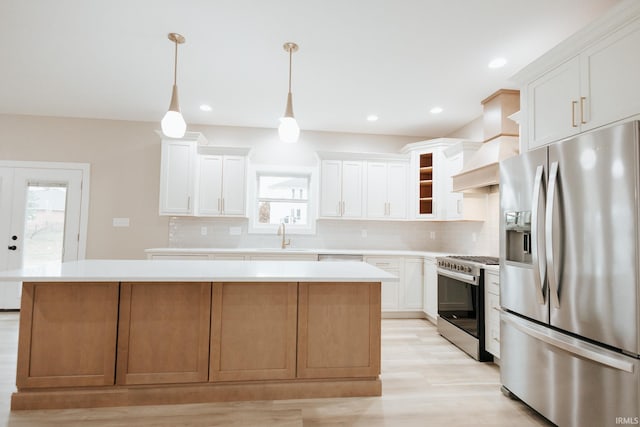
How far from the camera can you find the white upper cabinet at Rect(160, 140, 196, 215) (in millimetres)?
4383

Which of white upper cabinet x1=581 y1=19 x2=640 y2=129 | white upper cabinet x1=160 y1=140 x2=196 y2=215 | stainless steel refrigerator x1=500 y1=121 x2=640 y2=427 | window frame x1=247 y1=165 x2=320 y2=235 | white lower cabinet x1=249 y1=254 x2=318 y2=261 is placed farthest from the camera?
window frame x1=247 y1=165 x2=320 y2=235

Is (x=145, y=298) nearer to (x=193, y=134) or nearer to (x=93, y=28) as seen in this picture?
(x=93, y=28)

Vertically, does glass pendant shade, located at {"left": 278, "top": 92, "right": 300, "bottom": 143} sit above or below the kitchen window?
above

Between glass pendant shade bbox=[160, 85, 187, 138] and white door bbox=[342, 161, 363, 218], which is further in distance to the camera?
white door bbox=[342, 161, 363, 218]

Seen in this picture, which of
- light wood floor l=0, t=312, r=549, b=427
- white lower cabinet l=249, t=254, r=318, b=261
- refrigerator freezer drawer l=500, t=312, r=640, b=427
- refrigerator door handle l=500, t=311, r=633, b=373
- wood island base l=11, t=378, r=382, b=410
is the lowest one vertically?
light wood floor l=0, t=312, r=549, b=427

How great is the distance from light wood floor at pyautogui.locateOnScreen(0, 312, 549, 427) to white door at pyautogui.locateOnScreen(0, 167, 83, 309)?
2.18 m

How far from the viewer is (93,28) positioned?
2.58 m

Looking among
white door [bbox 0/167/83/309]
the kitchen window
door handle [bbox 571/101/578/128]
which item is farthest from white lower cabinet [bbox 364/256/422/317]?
white door [bbox 0/167/83/309]

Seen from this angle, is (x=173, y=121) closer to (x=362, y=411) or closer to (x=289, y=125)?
(x=289, y=125)

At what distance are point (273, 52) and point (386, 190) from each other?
2607 millimetres

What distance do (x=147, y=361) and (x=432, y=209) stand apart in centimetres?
382

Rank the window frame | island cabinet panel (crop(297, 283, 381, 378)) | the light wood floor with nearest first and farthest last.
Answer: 1. the light wood floor
2. island cabinet panel (crop(297, 283, 381, 378))
3. the window frame

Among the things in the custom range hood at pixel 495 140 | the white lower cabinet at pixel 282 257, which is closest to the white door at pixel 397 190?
the custom range hood at pixel 495 140

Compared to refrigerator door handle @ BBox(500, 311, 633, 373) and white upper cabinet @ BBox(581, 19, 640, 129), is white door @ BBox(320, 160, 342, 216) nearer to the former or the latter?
refrigerator door handle @ BBox(500, 311, 633, 373)
